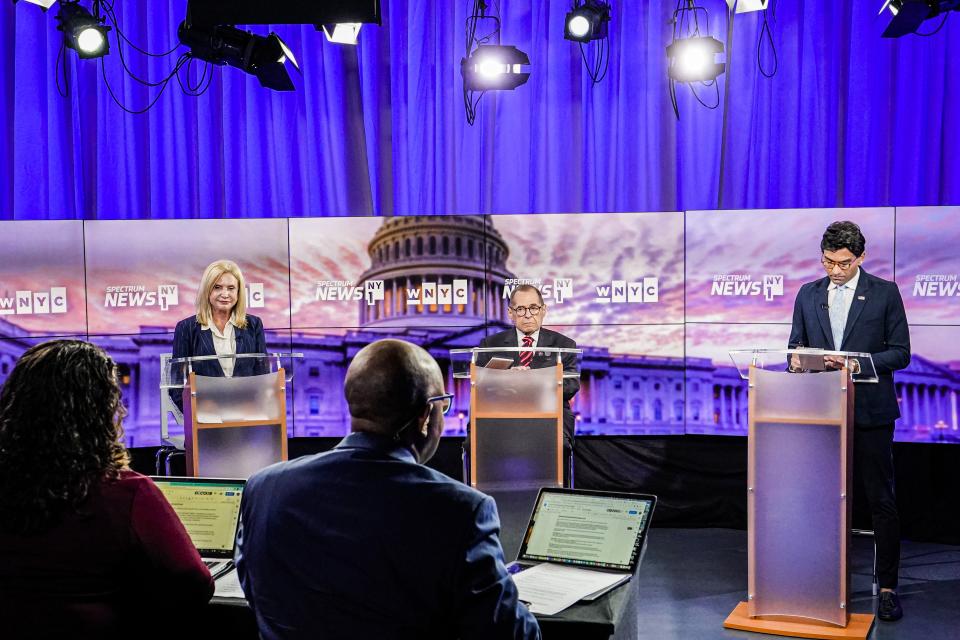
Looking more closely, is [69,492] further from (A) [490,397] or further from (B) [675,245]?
(B) [675,245]

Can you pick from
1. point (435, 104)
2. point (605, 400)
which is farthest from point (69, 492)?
point (435, 104)

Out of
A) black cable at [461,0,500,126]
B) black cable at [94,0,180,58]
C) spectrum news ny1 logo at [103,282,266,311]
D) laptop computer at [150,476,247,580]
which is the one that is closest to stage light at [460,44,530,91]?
black cable at [461,0,500,126]

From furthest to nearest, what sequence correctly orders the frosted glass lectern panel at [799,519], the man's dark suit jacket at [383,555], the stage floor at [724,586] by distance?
the stage floor at [724,586]
the frosted glass lectern panel at [799,519]
the man's dark suit jacket at [383,555]

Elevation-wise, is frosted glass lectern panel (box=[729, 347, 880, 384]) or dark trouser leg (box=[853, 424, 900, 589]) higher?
frosted glass lectern panel (box=[729, 347, 880, 384])

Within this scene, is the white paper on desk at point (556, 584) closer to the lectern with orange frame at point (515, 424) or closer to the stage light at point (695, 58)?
the lectern with orange frame at point (515, 424)

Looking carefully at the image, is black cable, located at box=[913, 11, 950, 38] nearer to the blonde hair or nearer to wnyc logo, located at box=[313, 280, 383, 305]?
wnyc logo, located at box=[313, 280, 383, 305]

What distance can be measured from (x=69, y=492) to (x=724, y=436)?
16.0 feet

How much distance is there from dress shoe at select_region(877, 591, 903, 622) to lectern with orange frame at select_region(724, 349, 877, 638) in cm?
31

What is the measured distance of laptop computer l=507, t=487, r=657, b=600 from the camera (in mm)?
2312

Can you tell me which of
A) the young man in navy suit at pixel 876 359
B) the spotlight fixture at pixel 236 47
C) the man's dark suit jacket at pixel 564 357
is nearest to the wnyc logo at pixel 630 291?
the man's dark suit jacket at pixel 564 357

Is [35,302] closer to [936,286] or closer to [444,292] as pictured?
[444,292]

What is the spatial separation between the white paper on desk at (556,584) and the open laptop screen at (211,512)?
2.54 feet

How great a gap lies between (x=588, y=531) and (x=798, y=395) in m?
1.81

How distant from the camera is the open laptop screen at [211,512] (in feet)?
8.16
